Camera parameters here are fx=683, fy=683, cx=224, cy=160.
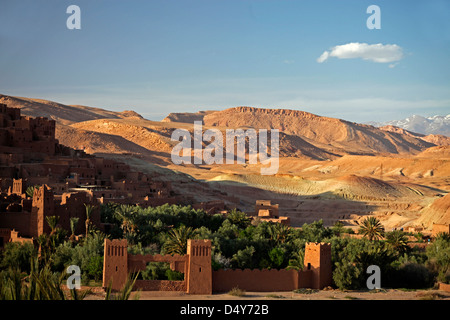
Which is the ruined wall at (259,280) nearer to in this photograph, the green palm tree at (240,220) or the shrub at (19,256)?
the shrub at (19,256)

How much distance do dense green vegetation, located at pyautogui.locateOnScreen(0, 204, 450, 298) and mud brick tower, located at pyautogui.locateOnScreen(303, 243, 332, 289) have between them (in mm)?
487

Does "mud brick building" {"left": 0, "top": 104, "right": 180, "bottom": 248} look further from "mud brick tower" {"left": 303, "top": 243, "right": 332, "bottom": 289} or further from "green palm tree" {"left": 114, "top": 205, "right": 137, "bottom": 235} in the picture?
"mud brick tower" {"left": 303, "top": 243, "right": 332, "bottom": 289}

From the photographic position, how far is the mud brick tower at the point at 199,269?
2427 centimetres

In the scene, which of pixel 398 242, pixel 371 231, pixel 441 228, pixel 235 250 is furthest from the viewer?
pixel 441 228

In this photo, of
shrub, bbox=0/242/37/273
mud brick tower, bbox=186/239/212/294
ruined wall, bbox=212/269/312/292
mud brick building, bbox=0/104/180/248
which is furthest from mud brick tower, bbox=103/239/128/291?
mud brick building, bbox=0/104/180/248

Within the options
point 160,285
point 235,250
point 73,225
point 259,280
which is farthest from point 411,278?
point 73,225

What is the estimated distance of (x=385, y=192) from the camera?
82.5m

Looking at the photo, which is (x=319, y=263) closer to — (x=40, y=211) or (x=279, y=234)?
(x=279, y=234)

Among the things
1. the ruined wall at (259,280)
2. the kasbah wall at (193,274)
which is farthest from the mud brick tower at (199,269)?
the ruined wall at (259,280)

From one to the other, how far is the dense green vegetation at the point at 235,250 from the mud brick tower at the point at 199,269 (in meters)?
1.20

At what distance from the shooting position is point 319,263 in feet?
88.8

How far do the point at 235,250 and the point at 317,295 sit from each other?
815 centimetres
